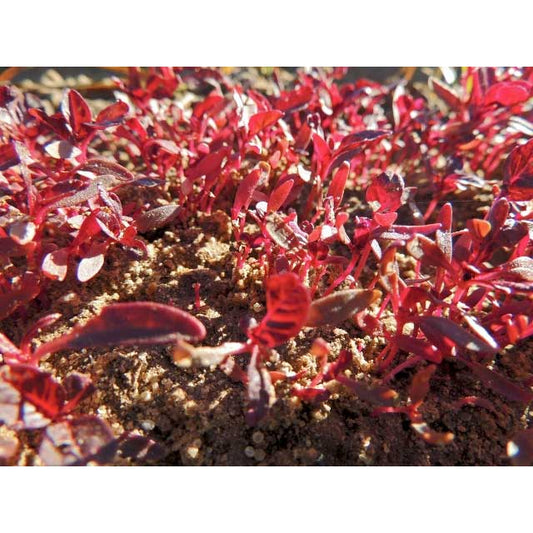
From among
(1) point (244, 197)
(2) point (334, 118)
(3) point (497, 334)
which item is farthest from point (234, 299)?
(2) point (334, 118)

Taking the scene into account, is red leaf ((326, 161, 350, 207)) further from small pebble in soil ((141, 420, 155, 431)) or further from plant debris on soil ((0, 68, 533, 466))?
small pebble in soil ((141, 420, 155, 431))

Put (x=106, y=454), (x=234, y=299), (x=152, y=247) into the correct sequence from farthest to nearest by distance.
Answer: (x=152, y=247), (x=234, y=299), (x=106, y=454)

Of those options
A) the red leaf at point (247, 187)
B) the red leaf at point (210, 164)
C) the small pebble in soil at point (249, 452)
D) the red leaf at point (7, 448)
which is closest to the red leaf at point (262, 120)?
the red leaf at point (210, 164)

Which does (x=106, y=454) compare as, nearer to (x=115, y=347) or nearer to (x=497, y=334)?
(x=115, y=347)

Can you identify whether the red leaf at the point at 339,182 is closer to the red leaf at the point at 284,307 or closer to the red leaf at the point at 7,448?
the red leaf at the point at 284,307

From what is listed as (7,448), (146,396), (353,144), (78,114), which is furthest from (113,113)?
(7,448)

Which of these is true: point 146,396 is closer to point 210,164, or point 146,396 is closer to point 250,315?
point 250,315

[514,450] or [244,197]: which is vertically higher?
[244,197]

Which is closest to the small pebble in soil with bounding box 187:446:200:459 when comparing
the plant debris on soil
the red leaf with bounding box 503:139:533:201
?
the plant debris on soil
